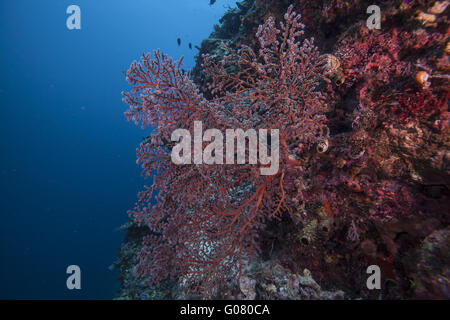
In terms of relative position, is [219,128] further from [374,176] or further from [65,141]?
[65,141]

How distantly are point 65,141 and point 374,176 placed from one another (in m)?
83.2

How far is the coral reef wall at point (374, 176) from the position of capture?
224 centimetres

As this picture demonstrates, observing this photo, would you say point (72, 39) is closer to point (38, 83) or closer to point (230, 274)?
point (38, 83)

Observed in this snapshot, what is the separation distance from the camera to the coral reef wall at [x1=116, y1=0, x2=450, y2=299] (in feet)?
7.36

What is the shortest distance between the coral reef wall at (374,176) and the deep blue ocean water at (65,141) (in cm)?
2634

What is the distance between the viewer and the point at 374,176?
2.62 m

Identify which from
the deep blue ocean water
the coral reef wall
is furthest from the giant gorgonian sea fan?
the deep blue ocean water

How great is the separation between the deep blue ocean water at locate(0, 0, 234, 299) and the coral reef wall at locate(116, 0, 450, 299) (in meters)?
26.3

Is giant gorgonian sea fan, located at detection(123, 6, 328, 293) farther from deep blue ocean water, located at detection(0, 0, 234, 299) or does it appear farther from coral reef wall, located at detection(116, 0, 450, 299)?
deep blue ocean water, located at detection(0, 0, 234, 299)

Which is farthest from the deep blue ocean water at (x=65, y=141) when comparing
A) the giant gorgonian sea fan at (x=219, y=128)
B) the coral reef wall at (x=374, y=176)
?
the coral reef wall at (x=374, y=176)

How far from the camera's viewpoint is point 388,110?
250 centimetres

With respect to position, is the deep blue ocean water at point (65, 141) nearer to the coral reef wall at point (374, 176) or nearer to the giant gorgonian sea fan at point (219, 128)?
the giant gorgonian sea fan at point (219, 128)

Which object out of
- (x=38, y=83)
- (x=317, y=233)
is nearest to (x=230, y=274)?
(x=317, y=233)

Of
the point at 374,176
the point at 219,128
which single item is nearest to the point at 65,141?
the point at 219,128
